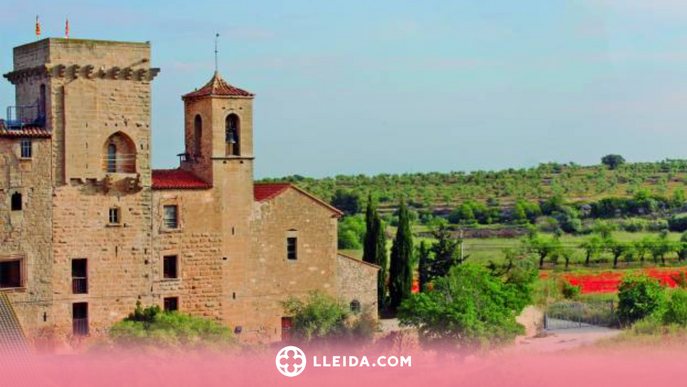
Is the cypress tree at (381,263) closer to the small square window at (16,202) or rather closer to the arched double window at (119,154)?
the arched double window at (119,154)

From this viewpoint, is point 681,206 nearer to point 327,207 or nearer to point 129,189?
point 327,207

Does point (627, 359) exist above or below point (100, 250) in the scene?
below

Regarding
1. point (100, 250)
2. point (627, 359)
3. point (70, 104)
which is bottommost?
point (627, 359)

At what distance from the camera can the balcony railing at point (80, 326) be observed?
42416mm

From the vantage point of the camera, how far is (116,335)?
137 ft

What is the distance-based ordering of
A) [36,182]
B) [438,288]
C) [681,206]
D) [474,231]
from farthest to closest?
[681,206], [474,231], [438,288], [36,182]

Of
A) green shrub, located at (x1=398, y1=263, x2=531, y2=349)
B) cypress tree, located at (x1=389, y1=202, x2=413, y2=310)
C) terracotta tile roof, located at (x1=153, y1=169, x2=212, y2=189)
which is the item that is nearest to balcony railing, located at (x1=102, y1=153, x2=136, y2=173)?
terracotta tile roof, located at (x1=153, y1=169, x2=212, y2=189)

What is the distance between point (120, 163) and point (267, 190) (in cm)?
530

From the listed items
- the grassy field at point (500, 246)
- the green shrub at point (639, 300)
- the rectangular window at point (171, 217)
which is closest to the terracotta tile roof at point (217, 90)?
the rectangular window at point (171, 217)

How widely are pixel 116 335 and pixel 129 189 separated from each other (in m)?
4.26

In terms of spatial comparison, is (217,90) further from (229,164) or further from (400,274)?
(400,274)

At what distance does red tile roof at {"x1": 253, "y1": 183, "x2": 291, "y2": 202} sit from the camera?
150 feet

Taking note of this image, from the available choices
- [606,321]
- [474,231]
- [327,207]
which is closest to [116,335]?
[327,207]

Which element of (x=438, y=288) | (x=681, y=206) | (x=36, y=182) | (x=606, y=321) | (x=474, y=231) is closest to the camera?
(x=36, y=182)
